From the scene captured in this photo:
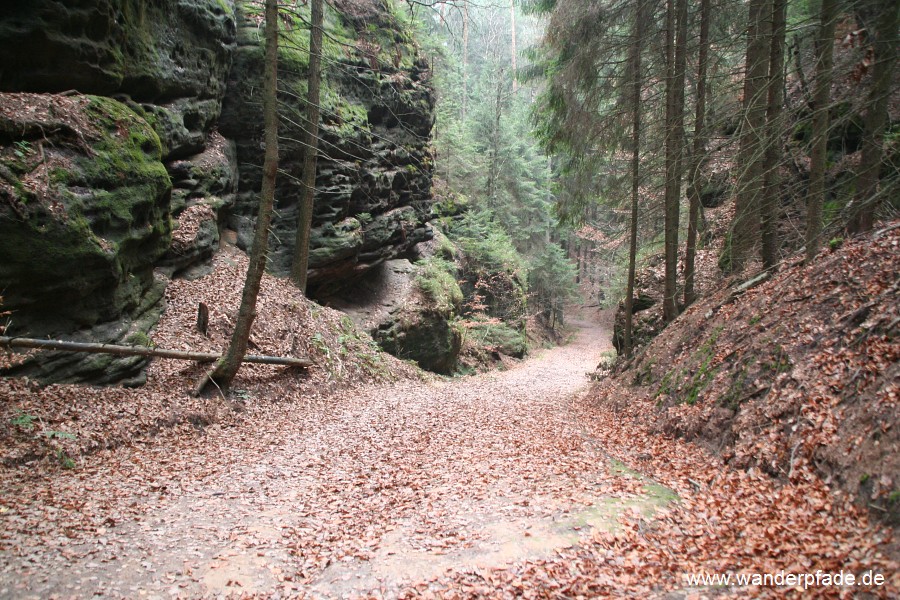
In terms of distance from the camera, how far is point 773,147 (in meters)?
8.55

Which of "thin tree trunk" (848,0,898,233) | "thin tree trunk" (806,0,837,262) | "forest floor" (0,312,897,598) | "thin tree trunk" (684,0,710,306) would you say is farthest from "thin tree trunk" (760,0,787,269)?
"forest floor" (0,312,897,598)

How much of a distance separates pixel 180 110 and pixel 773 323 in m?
13.4

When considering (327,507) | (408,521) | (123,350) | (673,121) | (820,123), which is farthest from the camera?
(673,121)

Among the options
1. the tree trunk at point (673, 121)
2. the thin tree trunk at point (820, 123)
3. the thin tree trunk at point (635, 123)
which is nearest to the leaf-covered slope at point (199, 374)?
the thin tree trunk at point (635, 123)

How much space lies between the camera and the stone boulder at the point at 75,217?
7.14 meters

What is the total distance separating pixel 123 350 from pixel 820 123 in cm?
1146

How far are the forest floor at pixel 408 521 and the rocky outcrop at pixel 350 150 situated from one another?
28.9 ft

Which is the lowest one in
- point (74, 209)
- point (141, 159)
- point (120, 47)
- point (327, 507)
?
point (327, 507)

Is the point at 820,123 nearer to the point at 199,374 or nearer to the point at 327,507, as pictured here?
the point at 327,507

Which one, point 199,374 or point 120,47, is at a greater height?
point 120,47

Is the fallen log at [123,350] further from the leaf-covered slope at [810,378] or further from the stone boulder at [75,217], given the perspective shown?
the leaf-covered slope at [810,378]

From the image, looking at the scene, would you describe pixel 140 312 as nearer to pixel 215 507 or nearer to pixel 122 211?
pixel 122 211

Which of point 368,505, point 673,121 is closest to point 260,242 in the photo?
point 368,505

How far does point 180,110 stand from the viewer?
11.8m
